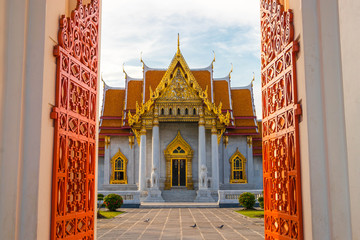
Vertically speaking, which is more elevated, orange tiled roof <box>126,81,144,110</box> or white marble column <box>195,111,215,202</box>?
orange tiled roof <box>126,81,144,110</box>

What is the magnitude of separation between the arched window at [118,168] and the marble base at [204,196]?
5.51 m

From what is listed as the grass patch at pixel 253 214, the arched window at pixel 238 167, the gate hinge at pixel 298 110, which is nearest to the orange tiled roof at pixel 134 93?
the arched window at pixel 238 167

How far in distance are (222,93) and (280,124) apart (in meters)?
23.8

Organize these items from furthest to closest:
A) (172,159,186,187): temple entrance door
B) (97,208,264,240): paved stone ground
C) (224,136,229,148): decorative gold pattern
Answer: (224,136,229,148): decorative gold pattern, (172,159,186,187): temple entrance door, (97,208,264,240): paved stone ground

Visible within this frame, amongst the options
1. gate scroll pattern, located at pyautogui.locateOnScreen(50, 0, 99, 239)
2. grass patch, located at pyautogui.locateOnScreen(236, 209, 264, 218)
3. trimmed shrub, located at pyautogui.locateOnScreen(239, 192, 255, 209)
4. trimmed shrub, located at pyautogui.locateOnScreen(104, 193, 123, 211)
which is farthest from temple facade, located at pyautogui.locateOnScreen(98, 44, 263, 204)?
gate scroll pattern, located at pyautogui.locateOnScreen(50, 0, 99, 239)

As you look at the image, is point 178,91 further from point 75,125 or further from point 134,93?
point 75,125

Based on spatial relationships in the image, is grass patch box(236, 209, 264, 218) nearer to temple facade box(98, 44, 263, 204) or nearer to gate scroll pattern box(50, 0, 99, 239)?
temple facade box(98, 44, 263, 204)

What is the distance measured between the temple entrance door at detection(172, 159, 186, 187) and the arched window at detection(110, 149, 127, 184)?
3.22 m

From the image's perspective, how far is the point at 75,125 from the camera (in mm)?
6090

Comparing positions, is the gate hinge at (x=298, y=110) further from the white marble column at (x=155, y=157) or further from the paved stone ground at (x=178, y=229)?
the white marble column at (x=155, y=157)

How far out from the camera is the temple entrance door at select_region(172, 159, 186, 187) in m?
26.4

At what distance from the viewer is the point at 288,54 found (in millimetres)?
5746

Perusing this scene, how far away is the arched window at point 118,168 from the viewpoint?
27.7 metres
